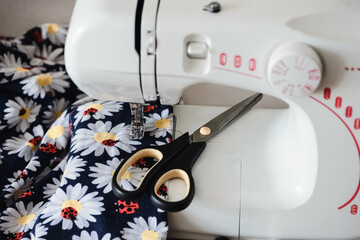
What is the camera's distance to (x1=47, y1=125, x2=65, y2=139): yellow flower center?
1014mm

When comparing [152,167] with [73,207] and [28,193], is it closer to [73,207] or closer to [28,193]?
[73,207]

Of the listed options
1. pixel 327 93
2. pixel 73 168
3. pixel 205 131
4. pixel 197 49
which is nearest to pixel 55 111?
pixel 73 168

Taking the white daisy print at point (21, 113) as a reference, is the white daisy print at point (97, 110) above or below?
above

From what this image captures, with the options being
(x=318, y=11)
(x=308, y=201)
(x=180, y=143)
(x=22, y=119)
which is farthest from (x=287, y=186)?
(x=22, y=119)

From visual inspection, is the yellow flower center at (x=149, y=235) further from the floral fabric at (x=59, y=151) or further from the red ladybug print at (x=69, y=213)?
the red ladybug print at (x=69, y=213)

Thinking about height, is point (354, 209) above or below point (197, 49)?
below

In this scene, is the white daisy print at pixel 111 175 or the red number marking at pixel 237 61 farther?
the white daisy print at pixel 111 175

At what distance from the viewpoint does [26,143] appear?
1035 millimetres

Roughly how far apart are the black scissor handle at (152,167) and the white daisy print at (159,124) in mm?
66

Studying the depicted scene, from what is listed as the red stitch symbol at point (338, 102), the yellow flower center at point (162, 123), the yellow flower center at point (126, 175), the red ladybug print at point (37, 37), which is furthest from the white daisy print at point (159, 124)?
the red ladybug print at point (37, 37)

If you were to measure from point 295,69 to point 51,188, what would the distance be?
479 mm

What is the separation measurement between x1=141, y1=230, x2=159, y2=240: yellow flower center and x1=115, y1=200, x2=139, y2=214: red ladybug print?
0.04 m

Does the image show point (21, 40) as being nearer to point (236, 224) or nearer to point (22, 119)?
point (22, 119)

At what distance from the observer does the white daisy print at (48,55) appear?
1222mm
